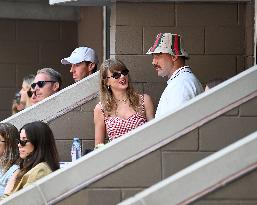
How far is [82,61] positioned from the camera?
10.2 m

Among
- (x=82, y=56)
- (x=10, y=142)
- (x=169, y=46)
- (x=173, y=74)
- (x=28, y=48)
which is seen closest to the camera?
(x=173, y=74)

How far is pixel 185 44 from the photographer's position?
9.85 metres

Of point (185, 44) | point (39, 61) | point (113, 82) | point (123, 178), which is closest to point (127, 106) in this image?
point (113, 82)

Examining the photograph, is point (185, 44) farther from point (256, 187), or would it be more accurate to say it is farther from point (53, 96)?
point (256, 187)

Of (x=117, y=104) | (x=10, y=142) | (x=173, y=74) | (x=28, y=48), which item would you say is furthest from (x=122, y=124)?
(x=28, y=48)

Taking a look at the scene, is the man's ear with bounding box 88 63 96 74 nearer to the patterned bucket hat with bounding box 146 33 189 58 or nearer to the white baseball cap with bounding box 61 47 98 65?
the white baseball cap with bounding box 61 47 98 65

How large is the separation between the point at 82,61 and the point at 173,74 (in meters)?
2.18

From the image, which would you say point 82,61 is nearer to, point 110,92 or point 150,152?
point 110,92

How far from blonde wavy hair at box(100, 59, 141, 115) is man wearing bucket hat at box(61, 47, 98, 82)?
1.33 metres

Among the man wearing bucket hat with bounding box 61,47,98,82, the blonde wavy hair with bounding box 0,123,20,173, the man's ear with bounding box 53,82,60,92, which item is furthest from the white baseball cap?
the blonde wavy hair with bounding box 0,123,20,173

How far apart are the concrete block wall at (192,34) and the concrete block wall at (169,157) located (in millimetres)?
3029

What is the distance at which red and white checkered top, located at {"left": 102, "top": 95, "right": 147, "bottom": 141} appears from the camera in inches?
340

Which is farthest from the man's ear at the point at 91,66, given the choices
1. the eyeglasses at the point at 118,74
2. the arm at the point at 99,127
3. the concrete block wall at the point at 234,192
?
the concrete block wall at the point at 234,192

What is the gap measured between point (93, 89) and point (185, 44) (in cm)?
101
